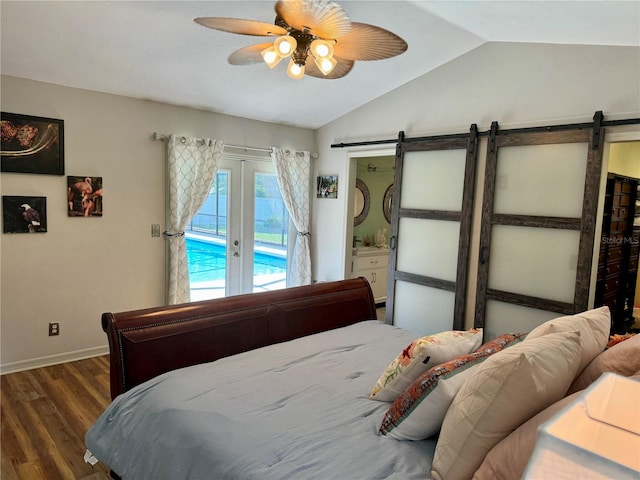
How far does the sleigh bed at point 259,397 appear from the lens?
4.57ft

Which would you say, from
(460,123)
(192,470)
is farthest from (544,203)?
(192,470)

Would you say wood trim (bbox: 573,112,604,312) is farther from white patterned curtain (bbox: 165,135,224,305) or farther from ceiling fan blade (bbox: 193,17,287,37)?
white patterned curtain (bbox: 165,135,224,305)

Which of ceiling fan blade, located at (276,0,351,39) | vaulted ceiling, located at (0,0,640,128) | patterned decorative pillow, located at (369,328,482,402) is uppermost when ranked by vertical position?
vaulted ceiling, located at (0,0,640,128)

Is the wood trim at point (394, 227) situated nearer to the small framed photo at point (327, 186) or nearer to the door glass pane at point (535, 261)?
the small framed photo at point (327, 186)

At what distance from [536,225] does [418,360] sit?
7.78 ft

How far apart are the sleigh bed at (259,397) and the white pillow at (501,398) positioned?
11 mm

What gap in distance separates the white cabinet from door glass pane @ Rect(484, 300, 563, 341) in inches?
77.7

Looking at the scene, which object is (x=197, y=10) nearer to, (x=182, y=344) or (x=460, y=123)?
(x=182, y=344)

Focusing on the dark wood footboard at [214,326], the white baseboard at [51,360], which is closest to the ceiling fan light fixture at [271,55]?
the dark wood footboard at [214,326]

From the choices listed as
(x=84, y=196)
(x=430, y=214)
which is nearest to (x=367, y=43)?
(x=430, y=214)

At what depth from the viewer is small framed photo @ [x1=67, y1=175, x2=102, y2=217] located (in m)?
3.71

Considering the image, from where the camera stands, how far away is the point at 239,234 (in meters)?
5.00

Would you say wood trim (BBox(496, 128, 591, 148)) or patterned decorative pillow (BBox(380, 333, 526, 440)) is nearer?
patterned decorative pillow (BBox(380, 333, 526, 440))

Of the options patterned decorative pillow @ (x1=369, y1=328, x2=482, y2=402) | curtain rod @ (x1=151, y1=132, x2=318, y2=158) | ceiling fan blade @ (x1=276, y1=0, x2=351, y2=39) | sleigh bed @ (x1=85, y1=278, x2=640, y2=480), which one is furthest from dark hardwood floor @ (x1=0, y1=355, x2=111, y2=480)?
ceiling fan blade @ (x1=276, y1=0, x2=351, y2=39)
